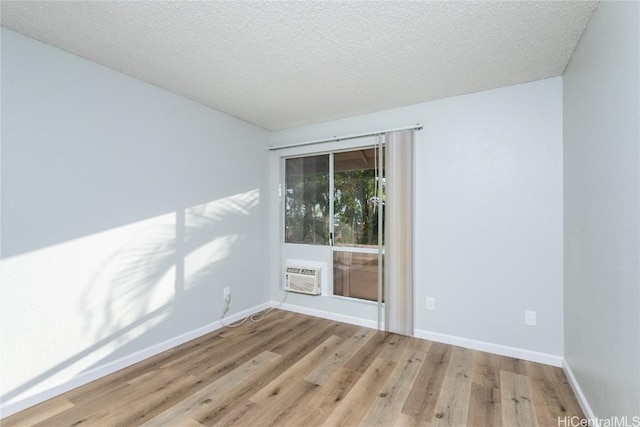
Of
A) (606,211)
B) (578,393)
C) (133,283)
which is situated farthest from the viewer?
(133,283)

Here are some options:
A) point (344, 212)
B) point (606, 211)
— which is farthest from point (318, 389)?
point (606, 211)

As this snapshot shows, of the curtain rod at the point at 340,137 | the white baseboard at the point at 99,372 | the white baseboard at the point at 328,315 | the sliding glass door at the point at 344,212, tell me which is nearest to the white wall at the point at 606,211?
the curtain rod at the point at 340,137

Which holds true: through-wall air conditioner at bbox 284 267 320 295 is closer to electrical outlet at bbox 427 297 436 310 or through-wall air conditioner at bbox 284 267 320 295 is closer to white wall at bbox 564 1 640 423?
electrical outlet at bbox 427 297 436 310

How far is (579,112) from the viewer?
1918 millimetres

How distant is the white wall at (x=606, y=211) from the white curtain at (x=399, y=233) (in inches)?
48.8

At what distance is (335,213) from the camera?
3496 mm

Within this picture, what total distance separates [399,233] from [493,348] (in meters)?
1.31

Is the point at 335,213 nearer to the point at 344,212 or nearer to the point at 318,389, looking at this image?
the point at 344,212

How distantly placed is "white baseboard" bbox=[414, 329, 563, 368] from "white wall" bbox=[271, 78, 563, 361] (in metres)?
0.02

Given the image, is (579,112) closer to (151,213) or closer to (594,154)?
(594,154)

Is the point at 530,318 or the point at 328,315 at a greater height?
the point at 530,318

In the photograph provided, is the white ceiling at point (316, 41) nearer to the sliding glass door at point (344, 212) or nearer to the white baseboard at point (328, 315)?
the sliding glass door at point (344, 212)

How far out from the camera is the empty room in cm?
164

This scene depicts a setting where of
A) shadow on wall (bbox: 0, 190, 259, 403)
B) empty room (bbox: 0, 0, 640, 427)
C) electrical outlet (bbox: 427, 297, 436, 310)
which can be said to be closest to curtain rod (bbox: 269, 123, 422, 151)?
empty room (bbox: 0, 0, 640, 427)
